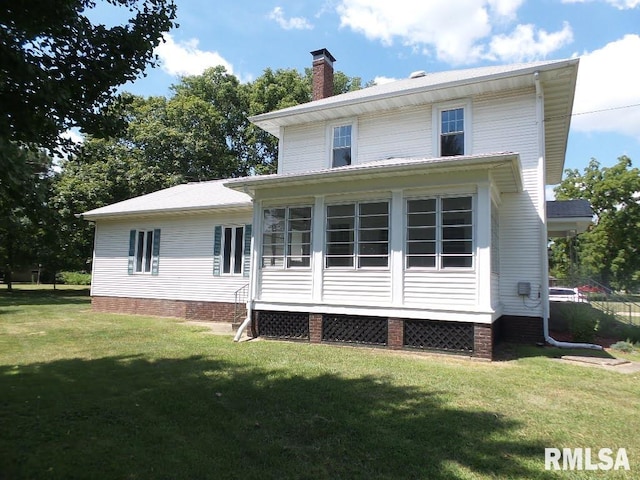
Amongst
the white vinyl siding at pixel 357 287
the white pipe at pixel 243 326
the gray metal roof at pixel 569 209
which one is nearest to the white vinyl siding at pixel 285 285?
the white pipe at pixel 243 326

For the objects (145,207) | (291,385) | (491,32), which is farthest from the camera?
(145,207)

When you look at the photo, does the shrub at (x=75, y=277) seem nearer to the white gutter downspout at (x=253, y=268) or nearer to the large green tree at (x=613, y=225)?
the white gutter downspout at (x=253, y=268)

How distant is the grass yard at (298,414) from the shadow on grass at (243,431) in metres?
0.02

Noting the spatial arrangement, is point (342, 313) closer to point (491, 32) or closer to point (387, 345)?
point (387, 345)

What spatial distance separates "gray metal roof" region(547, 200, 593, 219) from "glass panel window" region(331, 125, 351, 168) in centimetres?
610

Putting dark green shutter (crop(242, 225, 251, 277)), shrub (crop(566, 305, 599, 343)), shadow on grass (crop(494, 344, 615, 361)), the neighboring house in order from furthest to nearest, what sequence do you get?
dark green shutter (crop(242, 225, 251, 277)) < shrub (crop(566, 305, 599, 343)) < shadow on grass (crop(494, 344, 615, 361)) < the neighboring house

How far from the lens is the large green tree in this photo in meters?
37.2

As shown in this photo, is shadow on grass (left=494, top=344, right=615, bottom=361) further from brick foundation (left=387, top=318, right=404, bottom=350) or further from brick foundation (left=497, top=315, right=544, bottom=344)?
brick foundation (left=387, top=318, right=404, bottom=350)

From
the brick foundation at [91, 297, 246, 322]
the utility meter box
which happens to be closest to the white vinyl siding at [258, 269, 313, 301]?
the brick foundation at [91, 297, 246, 322]

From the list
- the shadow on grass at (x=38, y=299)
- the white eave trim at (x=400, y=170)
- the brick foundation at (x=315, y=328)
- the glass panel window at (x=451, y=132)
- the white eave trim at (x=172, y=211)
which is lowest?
the shadow on grass at (x=38, y=299)

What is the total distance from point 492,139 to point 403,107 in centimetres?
269

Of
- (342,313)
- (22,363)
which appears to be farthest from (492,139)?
(22,363)

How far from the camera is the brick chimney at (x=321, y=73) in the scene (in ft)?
A: 53.7

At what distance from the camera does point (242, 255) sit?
13805mm
